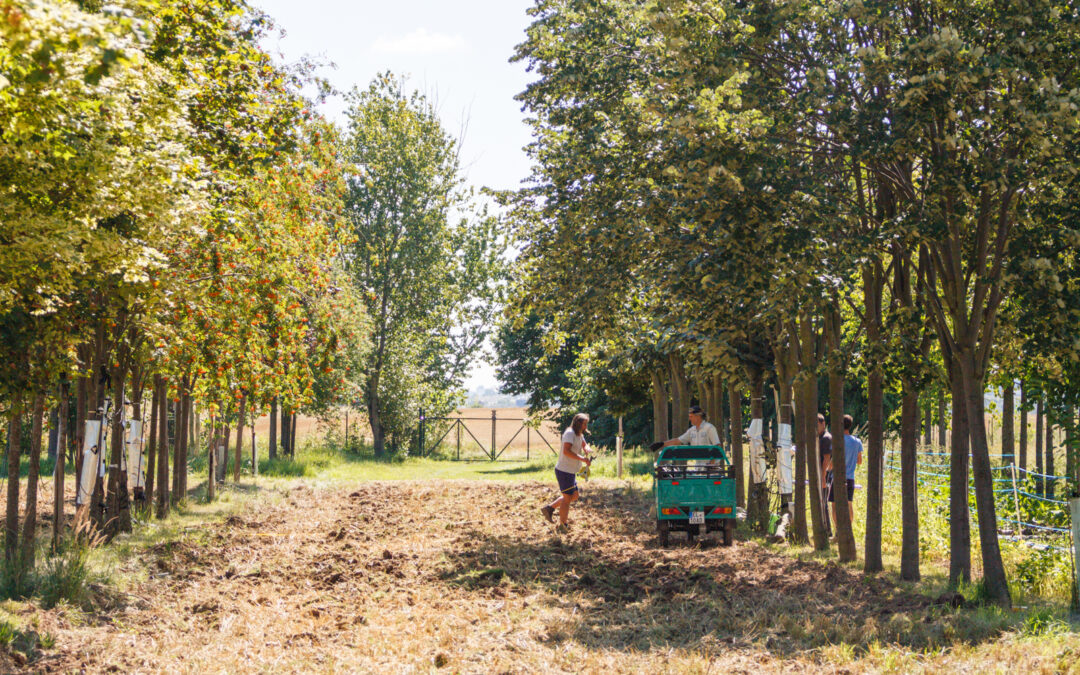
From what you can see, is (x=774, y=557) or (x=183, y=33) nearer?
(x=183, y=33)

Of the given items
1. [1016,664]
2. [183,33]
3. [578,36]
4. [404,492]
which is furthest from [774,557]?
[404,492]

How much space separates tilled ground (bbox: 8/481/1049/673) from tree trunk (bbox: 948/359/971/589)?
2.60 feet

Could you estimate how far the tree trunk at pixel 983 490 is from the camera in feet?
32.3

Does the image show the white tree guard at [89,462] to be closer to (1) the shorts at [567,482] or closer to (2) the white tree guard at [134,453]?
(2) the white tree guard at [134,453]

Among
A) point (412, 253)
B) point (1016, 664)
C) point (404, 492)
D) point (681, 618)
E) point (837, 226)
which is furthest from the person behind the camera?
point (412, 253)

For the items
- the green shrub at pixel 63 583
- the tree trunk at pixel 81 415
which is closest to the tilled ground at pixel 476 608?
the green shrub at pixel 63 583

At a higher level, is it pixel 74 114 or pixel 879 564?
pixel 74 114

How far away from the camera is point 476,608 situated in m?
9.97

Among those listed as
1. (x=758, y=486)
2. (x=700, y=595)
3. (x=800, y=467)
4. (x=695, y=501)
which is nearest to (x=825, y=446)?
(x=758, y=486)

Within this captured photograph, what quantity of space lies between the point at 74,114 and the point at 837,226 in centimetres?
696

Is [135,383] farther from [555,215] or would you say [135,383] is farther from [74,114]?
[74,114]

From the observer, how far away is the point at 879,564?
39.5 ft

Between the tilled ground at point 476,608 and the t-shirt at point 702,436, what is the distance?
61.4 inches

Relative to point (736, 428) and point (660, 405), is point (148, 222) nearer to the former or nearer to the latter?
point (736, 428)
